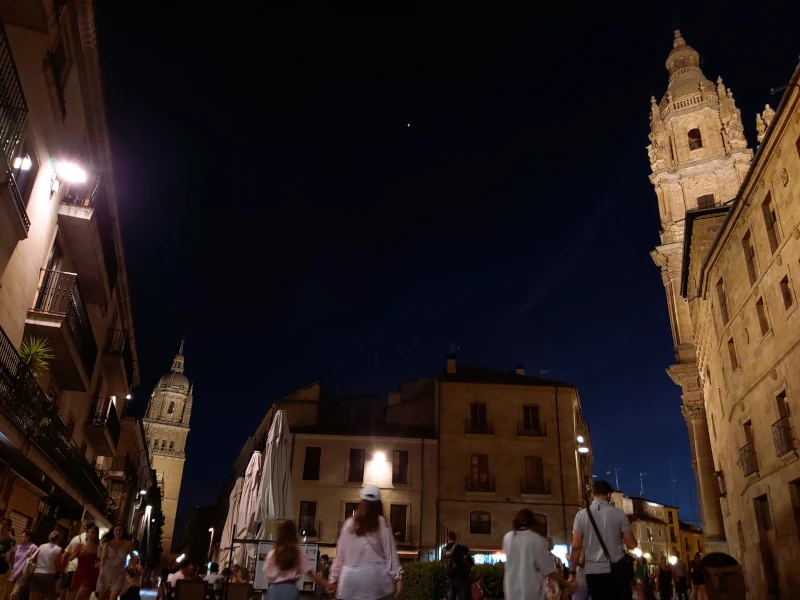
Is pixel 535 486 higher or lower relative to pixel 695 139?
lower

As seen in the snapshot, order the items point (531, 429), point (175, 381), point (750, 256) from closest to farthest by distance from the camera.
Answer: point (750, 256), point (531, 429), point (175, 381)

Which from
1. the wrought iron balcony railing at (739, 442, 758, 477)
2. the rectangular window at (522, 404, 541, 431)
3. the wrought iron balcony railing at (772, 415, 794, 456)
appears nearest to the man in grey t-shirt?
the wrought iron balcony railing at (772, 415, 794, 456)

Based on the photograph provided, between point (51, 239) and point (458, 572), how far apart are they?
12359 mm

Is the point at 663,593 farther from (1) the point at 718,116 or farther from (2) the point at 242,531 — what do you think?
(1) the point at 718,116

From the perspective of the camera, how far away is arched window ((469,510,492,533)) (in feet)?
109

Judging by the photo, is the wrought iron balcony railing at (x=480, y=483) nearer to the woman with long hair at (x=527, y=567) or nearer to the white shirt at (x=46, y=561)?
the white shirt at (x=46, y=561)

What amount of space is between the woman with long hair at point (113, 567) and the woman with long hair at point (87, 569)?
21 centimetres

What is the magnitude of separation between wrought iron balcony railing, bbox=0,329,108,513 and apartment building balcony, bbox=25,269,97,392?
1747 mm

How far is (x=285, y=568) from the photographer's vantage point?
6.04 m

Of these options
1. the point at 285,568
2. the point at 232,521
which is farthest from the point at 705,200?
the point at 285,568

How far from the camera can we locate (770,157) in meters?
15.8

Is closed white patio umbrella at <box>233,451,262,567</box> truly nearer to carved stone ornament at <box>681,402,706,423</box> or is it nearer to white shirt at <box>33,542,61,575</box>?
white shirt at <box>33,542,61,575</box>

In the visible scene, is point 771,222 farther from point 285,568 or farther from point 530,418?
point 530,418

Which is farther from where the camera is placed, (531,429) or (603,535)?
(531,429)
